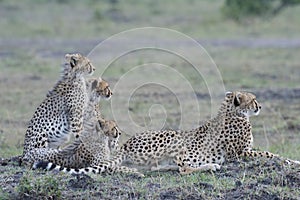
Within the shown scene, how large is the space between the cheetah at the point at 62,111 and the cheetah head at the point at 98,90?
74 millimetres

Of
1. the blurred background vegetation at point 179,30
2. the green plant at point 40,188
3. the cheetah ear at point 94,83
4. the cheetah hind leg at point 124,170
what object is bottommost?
the green plant at point 40,188

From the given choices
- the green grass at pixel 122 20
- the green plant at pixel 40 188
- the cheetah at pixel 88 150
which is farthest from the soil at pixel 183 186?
the green grass at pixel 122 20

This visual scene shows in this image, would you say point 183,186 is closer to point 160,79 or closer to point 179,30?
point 160,79

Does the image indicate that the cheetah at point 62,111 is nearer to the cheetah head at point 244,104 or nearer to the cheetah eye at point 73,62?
the cheetah eye at point 73,62

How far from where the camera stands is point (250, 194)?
19.7ft

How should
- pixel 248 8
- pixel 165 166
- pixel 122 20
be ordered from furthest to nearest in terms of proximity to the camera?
1. pixel 122 20
2. pixel 248 8
3. pixel 165 166

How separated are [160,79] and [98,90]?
239 inches

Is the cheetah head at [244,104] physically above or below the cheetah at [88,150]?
above

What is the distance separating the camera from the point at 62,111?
7.90 meters

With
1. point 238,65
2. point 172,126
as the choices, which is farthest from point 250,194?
point 238,65

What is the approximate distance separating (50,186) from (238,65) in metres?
10.8

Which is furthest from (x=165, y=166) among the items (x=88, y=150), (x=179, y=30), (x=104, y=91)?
(x=179, y=30)

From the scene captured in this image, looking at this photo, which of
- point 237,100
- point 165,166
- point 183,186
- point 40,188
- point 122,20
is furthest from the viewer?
point 122,20

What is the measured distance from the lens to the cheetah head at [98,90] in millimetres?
8094
